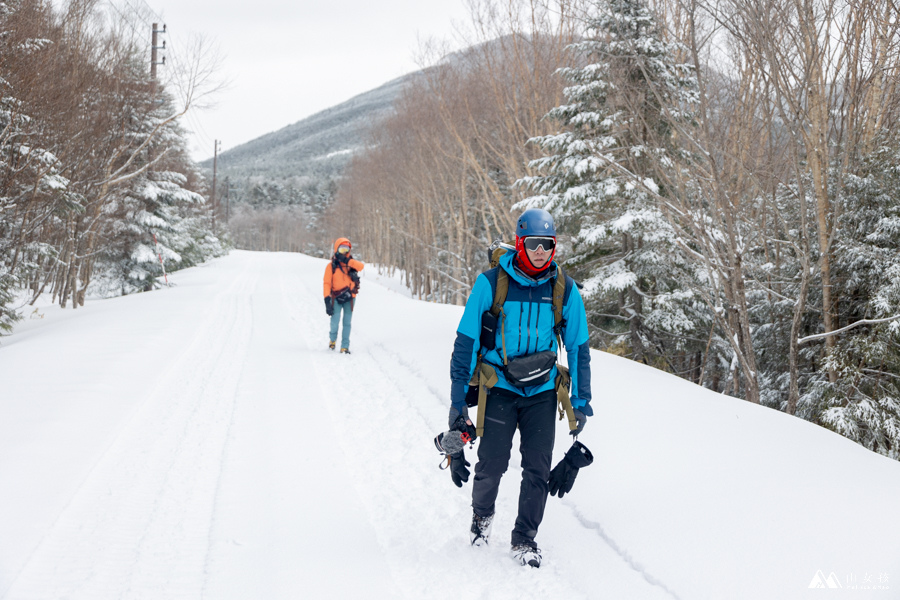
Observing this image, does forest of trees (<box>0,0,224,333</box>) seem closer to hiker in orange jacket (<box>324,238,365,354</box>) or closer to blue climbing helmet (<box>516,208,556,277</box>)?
hiker in orange jacket (<box>324,238,365,354</box>)

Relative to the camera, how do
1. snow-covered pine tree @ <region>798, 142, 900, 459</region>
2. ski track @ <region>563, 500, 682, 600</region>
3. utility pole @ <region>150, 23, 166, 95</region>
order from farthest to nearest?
1. utility pole @ <region>150, 23, 166, 95</region>
2. snow-covered pine tree @ <region>798, 142, 900, 459</region>
3. ski track @ <region>563, 500, 682, 600</region>

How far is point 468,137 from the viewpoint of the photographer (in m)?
18.9

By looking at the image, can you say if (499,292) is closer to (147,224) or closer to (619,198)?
(619,198)

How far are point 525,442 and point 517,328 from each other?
69cm

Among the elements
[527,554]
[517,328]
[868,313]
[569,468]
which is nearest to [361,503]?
[527,554]

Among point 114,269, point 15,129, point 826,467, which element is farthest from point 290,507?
point 114,269

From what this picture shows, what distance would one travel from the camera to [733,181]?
8422mm

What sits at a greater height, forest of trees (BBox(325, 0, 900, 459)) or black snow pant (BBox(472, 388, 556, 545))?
forest of trees (BBox(325, 0, 900, 459))

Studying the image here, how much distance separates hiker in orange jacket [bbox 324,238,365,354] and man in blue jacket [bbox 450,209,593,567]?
285 inches

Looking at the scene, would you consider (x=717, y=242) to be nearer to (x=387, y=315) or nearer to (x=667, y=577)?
(x=667, y=577)

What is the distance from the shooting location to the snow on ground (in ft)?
10.3

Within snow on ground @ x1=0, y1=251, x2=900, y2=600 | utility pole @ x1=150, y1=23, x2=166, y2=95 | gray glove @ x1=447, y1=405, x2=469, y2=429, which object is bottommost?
snow on ground @ x1=0, y1=251, x2=900, y2=600

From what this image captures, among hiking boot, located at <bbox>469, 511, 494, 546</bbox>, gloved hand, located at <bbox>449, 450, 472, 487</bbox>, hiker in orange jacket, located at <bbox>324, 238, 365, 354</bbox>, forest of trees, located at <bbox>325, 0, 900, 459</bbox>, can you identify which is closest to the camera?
gloved hand, located at <bbox>449, 450, 472, 487</bbox>

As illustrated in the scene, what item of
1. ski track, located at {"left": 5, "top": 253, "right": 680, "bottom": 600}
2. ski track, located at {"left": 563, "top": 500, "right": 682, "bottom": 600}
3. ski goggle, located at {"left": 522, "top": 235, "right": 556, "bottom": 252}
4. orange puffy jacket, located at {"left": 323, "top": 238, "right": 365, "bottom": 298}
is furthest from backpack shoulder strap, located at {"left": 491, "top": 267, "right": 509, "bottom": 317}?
orange puffy jacket, located at {"left": 323, "top": 238, "right": 365, "bottom": 298}
